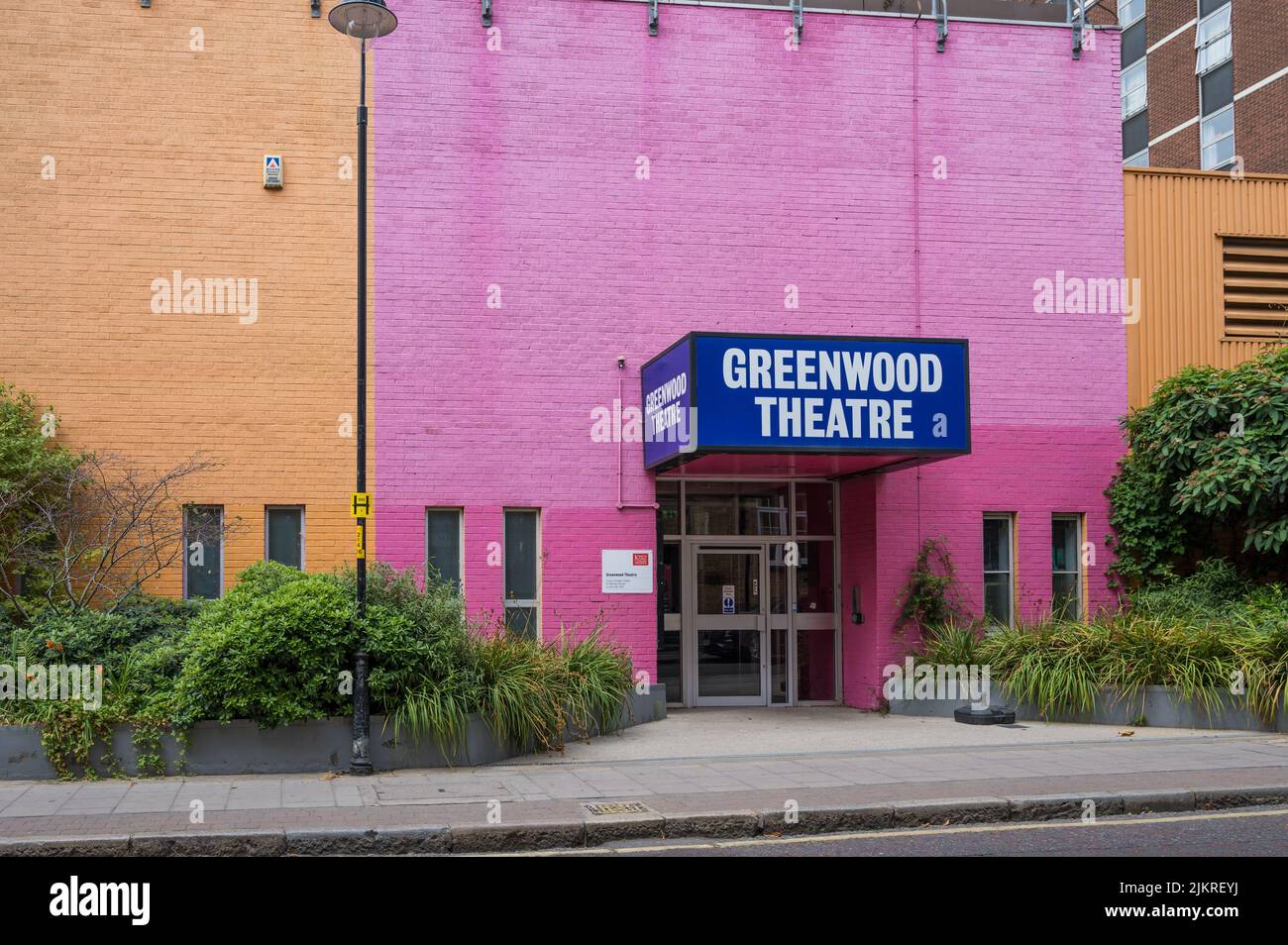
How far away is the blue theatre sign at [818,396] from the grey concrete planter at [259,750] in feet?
13.5

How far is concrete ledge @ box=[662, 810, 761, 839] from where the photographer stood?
9.23 meters

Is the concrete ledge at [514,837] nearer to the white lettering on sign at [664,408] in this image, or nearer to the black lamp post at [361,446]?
the black lamp post at [361,446]

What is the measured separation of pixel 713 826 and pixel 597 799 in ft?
3.97

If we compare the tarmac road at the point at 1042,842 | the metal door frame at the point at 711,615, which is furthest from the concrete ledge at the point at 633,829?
the metal door frame at the point at 711,615

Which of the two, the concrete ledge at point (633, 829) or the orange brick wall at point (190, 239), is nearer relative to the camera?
the concrete ledge at point (633, 829)

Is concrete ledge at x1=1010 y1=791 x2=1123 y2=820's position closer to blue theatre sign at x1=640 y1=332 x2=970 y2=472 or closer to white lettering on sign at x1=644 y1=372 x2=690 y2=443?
blue theatre sign at x1=640 y1=332 x2=970 y2=472

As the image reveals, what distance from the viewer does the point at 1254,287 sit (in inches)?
699

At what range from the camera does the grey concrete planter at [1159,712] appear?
13.9m

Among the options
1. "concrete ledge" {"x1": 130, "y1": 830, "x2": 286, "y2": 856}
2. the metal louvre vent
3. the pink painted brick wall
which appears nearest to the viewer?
"concrete ledge" {"x1": 130, "y1": 830, "x2": 286, "y2": 856}

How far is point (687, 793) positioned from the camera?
33.9 feet

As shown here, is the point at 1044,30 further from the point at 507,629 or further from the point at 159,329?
the point at 159,329

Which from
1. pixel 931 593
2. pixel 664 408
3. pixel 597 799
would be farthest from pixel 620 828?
pixel 931 593

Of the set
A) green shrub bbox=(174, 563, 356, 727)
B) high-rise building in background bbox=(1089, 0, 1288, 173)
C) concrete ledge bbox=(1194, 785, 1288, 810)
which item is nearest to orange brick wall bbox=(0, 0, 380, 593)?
green shrub bbox=(174, 563, 356, 727)

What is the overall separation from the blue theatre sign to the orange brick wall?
448 centimetres
